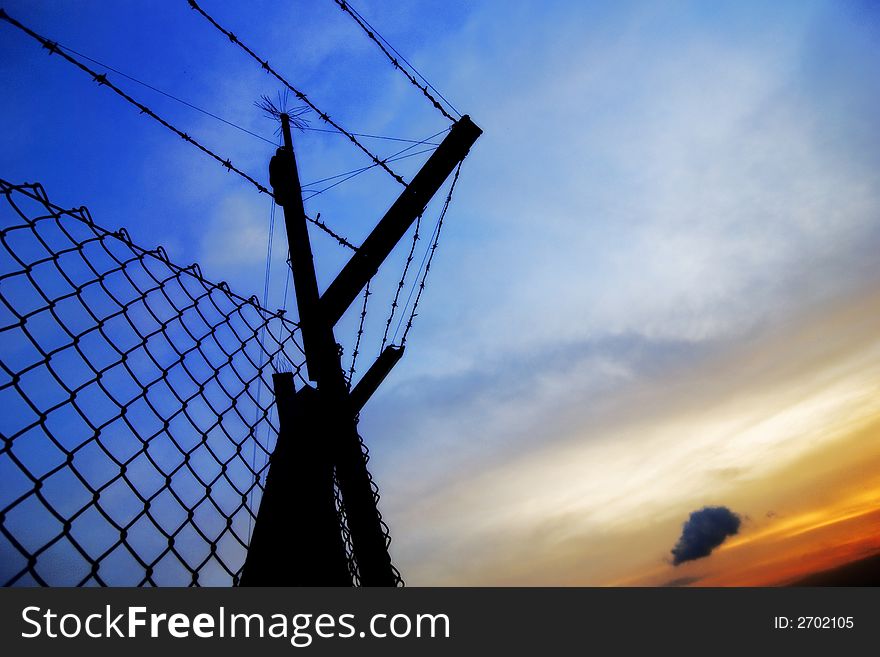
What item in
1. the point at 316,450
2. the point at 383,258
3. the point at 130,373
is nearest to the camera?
the point at 130,373

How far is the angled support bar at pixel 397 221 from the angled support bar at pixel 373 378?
0.37m

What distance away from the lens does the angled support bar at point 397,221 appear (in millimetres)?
2059

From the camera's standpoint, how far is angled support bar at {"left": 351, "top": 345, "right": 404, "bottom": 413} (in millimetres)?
2221

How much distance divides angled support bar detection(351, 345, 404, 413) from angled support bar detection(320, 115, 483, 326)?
1.20 ft

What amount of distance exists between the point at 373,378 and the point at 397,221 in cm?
75

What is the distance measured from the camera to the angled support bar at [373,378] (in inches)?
87.4

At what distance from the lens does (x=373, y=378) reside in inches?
91.4

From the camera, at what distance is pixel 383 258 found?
2129 mm

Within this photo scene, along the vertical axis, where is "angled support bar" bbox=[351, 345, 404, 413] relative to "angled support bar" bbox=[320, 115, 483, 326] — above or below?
below

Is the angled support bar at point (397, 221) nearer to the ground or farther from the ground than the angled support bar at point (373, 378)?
farther from the ground

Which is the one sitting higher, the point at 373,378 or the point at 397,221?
the point at 397,221
